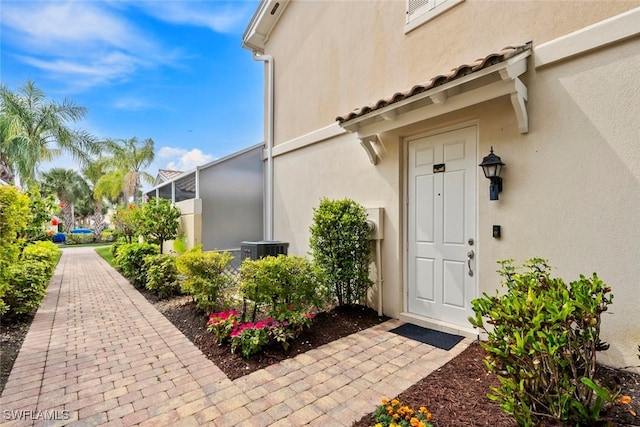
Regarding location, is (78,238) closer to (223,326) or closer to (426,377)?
(223,326)

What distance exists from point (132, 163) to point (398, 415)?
29.4m

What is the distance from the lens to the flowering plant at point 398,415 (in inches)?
97.7

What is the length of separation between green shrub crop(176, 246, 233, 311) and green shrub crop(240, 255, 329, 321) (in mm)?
1093

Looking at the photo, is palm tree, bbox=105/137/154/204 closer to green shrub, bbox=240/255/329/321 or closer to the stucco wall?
the stucco wall

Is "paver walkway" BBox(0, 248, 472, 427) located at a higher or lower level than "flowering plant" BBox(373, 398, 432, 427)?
lower

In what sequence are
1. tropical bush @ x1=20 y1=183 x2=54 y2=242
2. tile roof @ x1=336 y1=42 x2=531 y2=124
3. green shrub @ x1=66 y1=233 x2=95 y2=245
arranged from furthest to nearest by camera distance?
green shrub @ x1=66 y1=233 x2=95 y2=245
tropical bush @ x1=20 y1=183 x2=54 y2=242
tile roof @ x1=336 y1=42 x2=531 y2=124

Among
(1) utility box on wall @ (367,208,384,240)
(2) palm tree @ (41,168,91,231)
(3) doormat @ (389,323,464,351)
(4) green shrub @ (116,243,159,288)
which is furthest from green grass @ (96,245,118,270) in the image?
(2) palm tree @ (41,168,91,231)

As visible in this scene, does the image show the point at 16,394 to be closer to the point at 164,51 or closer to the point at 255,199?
the point at 255,199

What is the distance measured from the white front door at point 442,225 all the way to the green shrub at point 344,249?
0.80 metres

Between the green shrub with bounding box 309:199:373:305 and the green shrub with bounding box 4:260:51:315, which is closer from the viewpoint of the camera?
the green shrub with bounding box 309:199:373:305

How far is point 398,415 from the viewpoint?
102 inches

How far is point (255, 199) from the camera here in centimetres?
945

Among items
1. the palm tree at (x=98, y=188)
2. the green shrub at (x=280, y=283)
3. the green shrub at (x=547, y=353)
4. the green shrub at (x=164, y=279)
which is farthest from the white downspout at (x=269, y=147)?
the palm tree at (x=98, y=188)

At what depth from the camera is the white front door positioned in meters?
4.54
